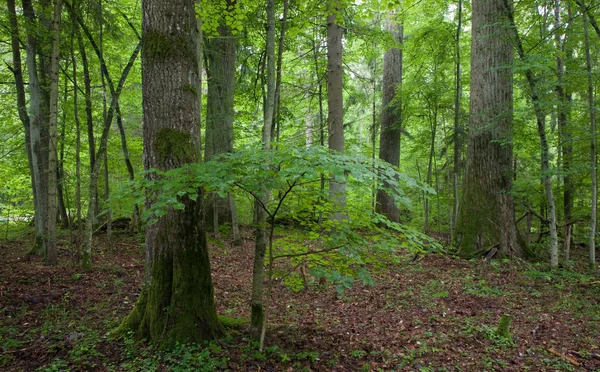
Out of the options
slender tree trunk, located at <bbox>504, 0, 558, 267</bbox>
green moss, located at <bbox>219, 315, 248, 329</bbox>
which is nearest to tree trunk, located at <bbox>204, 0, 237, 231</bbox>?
green moss, located at <bbox>219, 315, 248, 329</bbox>

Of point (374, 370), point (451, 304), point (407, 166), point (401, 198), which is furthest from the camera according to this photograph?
point (407, 166)

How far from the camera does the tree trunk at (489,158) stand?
7168 mm

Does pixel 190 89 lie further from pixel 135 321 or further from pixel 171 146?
pixel 135 321

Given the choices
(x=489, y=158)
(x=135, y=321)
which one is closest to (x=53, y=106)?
(x=135, y=321)

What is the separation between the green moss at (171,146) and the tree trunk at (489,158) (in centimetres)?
602

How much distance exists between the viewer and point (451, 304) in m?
5.22

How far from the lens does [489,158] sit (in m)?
7.33

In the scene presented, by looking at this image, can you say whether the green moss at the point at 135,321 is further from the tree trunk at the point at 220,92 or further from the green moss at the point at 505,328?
the tree trunk at the point at 220,92

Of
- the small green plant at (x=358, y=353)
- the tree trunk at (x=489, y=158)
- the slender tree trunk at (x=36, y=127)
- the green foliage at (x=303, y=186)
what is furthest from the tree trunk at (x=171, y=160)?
the tree trunk at (x=489, y=158)

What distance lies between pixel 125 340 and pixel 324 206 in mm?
2429

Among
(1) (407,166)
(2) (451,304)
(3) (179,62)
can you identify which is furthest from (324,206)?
(1) (407,166)

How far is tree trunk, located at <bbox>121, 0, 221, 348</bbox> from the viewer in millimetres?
3402

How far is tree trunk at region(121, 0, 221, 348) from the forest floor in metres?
0.32

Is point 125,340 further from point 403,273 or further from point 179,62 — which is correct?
point 403,273
